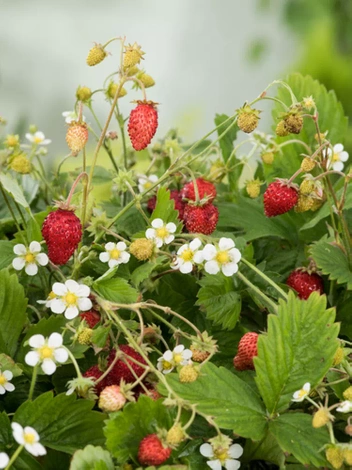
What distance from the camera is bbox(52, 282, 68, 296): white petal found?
1.72 feet

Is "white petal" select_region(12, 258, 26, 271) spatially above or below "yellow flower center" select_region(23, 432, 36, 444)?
above

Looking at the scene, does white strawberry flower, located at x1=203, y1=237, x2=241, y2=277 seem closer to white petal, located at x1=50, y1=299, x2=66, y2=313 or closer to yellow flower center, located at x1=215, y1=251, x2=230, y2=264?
yellow flower center, located at x1=215, y1=251, x2=230, y2=264

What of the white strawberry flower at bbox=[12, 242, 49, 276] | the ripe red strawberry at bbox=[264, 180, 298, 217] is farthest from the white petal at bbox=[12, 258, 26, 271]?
the ripe red strawberry at bbox=[264, 180, 298, 217]

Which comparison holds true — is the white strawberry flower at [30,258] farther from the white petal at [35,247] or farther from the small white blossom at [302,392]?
the small white blossom at [302,392]

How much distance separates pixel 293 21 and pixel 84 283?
2729mm

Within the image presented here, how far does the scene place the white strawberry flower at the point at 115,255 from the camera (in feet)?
1.84

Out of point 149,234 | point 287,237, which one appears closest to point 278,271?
point 287,237

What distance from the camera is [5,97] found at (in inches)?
126

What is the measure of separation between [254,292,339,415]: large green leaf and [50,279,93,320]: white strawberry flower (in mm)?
127

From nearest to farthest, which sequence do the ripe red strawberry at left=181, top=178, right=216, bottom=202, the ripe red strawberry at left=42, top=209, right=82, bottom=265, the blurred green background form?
the ripe red strawberry at left=42, top=209, right=82, bottom=265, the ripe red strawberry at left=181, top=178, right=216, bottom=202, the blurred green background

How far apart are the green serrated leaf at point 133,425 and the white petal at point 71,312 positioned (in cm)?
9

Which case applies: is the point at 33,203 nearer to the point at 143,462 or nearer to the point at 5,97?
the point at 143,462

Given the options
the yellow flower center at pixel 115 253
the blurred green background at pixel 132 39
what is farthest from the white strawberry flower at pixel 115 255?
the blurred green background at pixel 132 39

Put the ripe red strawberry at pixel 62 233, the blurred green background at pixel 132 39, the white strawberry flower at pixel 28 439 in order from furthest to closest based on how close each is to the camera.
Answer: the blurred green background at pixel 132 39, the ripe red strawberry at pixel 62 233, the white strawberry flower at pixel 28 439
